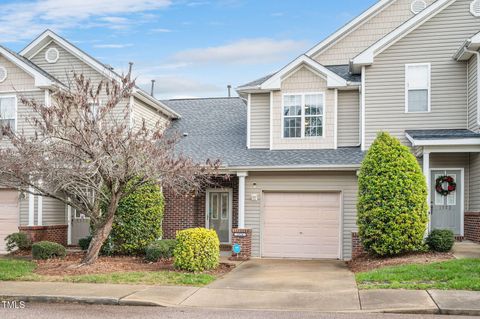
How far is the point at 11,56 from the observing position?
64.1ft

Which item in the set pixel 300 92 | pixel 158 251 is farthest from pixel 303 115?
pixel 158 251

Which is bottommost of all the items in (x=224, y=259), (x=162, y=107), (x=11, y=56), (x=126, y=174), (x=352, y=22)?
(x=224, y=259)

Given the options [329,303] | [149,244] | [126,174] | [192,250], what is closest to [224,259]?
[149,244]

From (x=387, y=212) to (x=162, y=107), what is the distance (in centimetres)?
1081

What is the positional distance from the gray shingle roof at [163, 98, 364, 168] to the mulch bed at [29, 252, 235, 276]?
428 centimetres

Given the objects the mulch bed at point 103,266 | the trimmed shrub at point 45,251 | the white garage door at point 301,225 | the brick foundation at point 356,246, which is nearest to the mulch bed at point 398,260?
the brick foundation at point 356,246

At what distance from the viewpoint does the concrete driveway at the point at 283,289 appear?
10.0m

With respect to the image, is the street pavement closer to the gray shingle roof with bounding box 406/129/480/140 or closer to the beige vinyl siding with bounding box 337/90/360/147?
the gray shingle roof with bounding box 406/129/480/140

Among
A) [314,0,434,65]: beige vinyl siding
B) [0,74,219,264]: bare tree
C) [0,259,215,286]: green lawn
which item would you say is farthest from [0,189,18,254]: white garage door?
[314,0,434,65]: beige vinyl siding

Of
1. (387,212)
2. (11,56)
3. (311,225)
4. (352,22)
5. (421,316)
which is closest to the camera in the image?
(421,316)

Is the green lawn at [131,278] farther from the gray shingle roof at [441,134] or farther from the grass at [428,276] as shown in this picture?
the gray shingle roof at [441,134]

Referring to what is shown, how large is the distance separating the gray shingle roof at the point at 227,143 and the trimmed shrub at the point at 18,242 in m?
6.05

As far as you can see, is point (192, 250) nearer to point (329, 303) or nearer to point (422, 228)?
point (329, 303)

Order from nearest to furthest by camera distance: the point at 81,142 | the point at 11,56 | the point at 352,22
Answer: the point at 81,142 → the point at 11,56 → the point at 352,22
